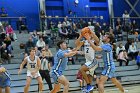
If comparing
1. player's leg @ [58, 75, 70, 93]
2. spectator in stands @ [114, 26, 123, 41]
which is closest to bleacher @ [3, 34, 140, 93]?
spectator in stands @ [114, 26, 123, 41]

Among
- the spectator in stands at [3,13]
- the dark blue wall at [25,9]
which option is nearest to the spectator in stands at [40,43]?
the spectator in stands at [3,13]

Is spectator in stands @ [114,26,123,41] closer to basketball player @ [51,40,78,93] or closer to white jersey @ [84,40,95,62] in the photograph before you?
white jersey @ [84,40,95,62]

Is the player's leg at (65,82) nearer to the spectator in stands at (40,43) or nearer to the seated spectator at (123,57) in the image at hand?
the spectator in stands at (40,43)

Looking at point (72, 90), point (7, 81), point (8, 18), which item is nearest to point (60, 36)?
point (8, 18)

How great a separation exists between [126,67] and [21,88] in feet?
21.5

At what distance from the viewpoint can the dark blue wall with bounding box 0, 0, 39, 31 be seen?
2500 cm

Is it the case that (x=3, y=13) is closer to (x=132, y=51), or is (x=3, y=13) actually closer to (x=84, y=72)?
(x=132, y=51)

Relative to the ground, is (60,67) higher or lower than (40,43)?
lower

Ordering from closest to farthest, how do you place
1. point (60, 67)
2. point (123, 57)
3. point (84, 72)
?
1. point (60, 67)
2. point (84, 72)
3. point (123, 57)

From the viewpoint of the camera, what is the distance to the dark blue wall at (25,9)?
82.0 ft

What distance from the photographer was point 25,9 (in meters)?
25.7

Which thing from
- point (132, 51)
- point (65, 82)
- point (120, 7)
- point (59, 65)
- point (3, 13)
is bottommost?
point (65, 82)

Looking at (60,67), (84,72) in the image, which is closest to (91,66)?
(84,72)

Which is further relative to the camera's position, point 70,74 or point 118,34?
point 118,34
